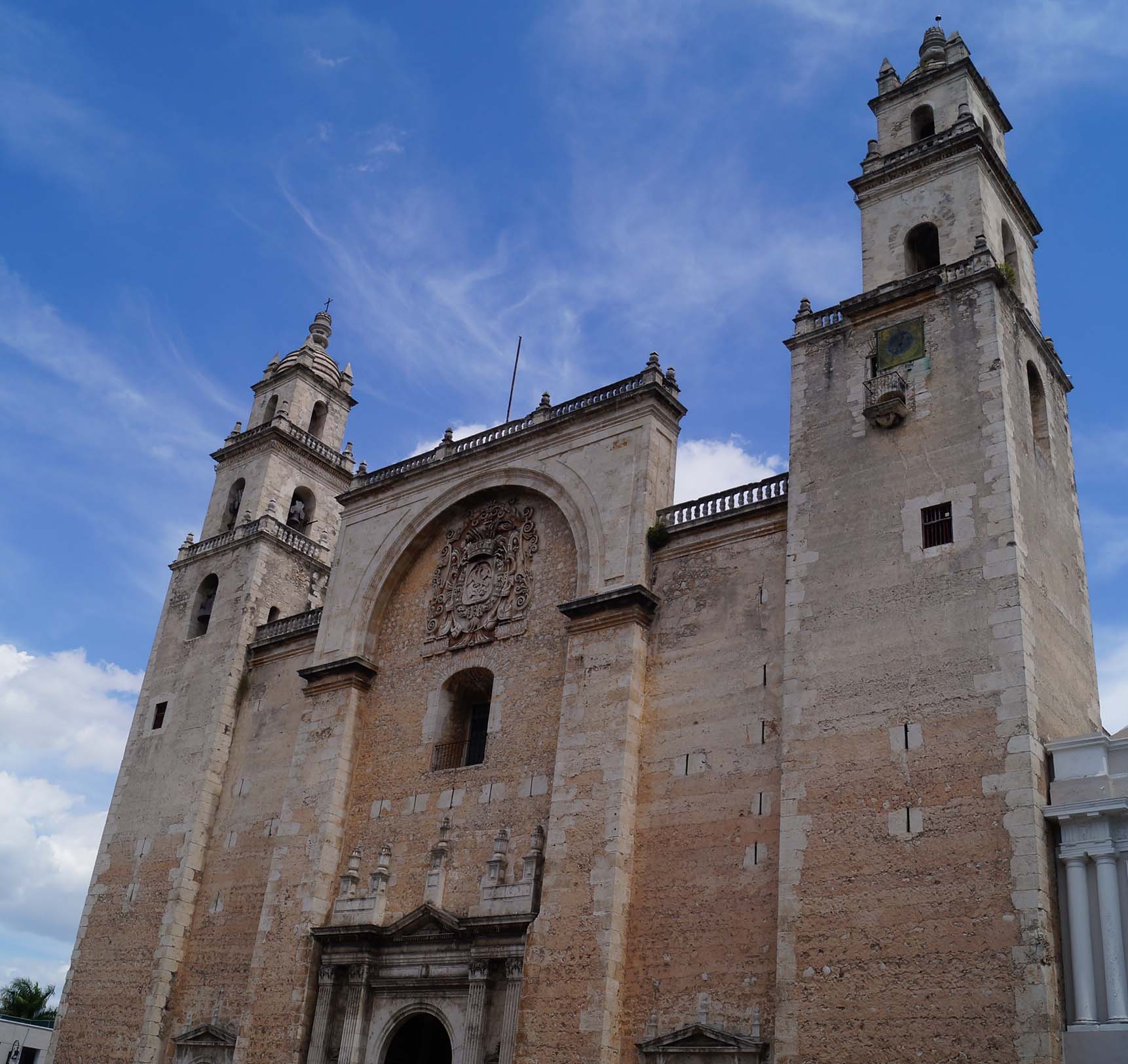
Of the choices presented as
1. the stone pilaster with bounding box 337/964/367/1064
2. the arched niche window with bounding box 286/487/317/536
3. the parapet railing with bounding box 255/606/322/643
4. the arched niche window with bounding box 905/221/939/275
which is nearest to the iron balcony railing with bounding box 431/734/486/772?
the stone pilaster with bounding box 337/964/367/1064

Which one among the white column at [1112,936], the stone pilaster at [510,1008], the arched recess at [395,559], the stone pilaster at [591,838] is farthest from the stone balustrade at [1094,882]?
the arched recess at [395,559]

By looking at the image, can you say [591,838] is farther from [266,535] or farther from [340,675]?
[266,535]

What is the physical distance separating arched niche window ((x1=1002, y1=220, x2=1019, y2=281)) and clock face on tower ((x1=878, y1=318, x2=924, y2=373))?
3.45m

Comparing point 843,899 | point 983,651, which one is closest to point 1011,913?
point 843,899

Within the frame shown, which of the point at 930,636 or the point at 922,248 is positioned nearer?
the point at 930,636

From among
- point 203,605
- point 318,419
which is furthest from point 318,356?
point 203,605

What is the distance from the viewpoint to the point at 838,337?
70.3ft

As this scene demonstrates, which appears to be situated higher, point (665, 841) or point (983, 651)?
point (983, 651)

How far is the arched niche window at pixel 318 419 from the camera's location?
1391 inches

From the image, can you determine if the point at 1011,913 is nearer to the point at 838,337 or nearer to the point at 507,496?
the point at 838,337

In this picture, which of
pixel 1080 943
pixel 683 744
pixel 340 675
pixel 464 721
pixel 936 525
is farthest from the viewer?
pixel 340 675

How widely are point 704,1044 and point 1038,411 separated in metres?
11.9

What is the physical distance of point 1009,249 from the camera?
22906 mm

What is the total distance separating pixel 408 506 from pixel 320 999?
1054cm
